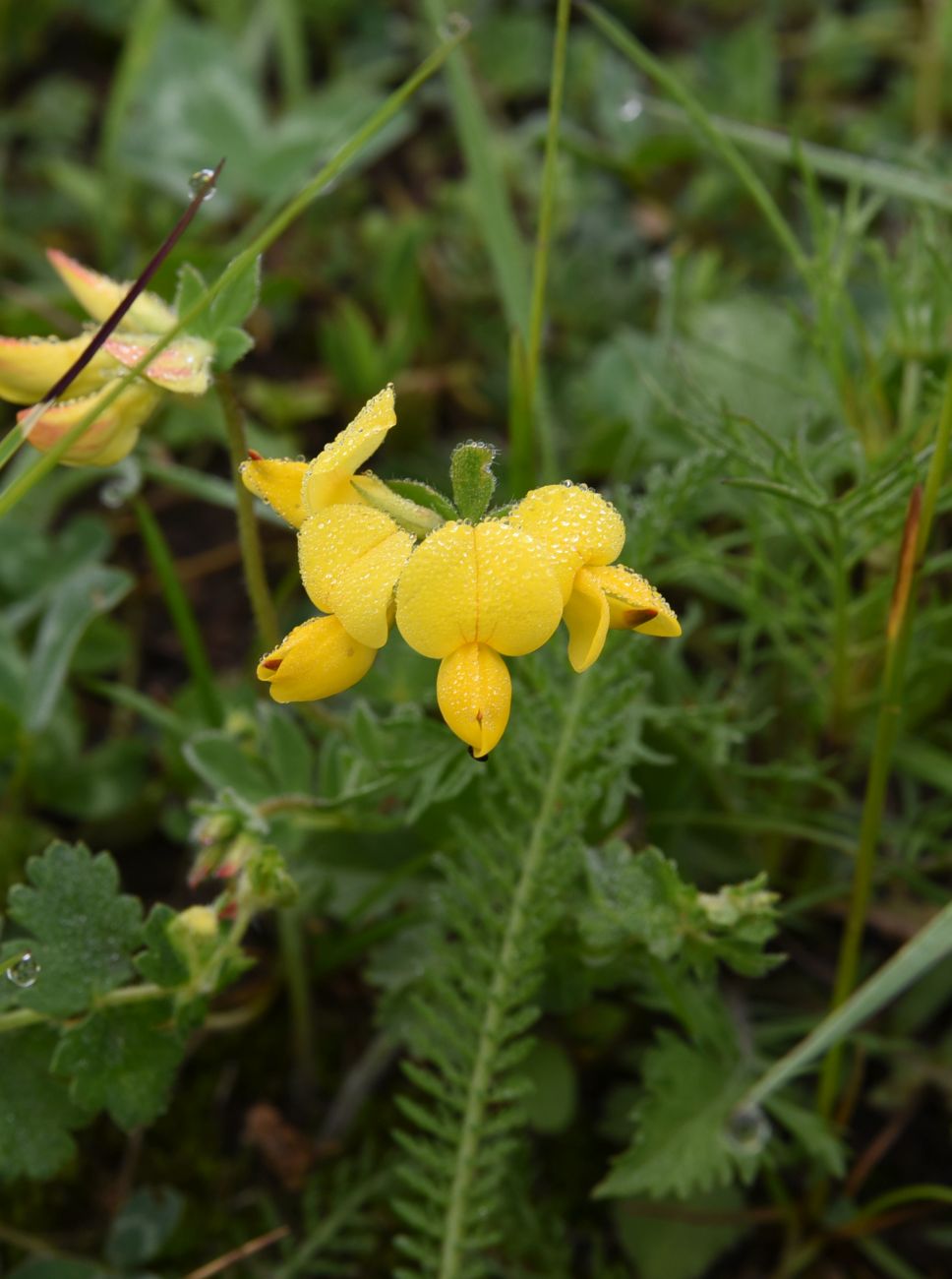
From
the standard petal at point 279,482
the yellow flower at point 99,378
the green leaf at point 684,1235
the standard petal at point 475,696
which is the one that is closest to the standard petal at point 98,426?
the yellow flower at point 99,378

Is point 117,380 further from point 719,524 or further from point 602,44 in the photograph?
point 602,44

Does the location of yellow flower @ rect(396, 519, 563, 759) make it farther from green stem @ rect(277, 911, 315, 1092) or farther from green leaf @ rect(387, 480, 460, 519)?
green stem @ rect(277, 911, 315, 1092)

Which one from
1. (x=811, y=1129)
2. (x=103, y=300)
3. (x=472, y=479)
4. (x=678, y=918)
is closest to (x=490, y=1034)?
(x=678, y=918)

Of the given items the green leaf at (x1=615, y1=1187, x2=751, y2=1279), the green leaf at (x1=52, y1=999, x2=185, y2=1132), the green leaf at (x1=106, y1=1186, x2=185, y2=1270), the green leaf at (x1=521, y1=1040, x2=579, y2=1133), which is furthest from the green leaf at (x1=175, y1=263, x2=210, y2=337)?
the green leaf at (x1=615, y1=1187, x2=751, y2=1279)

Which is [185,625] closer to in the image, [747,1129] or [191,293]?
[191,293]

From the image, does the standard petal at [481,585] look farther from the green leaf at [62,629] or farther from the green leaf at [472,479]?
the green leaf at [62,629]

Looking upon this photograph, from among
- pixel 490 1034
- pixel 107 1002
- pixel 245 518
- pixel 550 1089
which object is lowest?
pixel 550 1089

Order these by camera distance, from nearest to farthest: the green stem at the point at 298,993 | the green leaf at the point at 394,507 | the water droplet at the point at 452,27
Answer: the green leaf at the point at 394,507, the water droplet at the point at 452,27, the green stem at the point at 298,993
